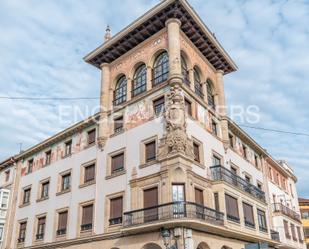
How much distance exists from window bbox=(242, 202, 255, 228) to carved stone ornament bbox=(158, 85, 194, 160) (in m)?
6.75

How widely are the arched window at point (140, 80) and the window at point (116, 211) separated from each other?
25.0 feet

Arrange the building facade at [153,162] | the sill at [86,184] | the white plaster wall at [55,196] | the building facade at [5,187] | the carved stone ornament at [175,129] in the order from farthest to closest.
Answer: the building facade at [5,187]
the white plaster wall at [55,196]
the sill at [86,184]
the carved stone ornament at [175,129]
the building facade at [153,162]

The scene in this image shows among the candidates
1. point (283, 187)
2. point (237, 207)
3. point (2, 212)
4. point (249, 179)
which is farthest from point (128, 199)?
point (283, 187)

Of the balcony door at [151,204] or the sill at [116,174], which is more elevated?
the sill at [116,174]

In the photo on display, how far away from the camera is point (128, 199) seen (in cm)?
2216

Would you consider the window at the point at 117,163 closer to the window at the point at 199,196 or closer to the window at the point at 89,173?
the window at the point at 89,173

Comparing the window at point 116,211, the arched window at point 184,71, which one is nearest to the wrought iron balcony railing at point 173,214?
Result: the window at point 116,211

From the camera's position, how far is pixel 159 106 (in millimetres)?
23453

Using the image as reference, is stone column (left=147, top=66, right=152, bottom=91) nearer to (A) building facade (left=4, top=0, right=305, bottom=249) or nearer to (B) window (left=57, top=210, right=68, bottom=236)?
(A) building facade (left=4, top=0, right=305, bottom=249)

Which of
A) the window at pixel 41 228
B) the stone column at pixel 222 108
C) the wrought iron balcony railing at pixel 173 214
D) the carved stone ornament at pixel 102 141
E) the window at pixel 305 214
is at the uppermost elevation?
the stone column at pixel 222 108

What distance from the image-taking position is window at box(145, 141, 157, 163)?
876 inches

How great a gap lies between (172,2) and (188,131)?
8648mm

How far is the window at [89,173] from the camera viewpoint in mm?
25928

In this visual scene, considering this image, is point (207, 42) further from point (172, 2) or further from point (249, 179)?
point (249, 179)
